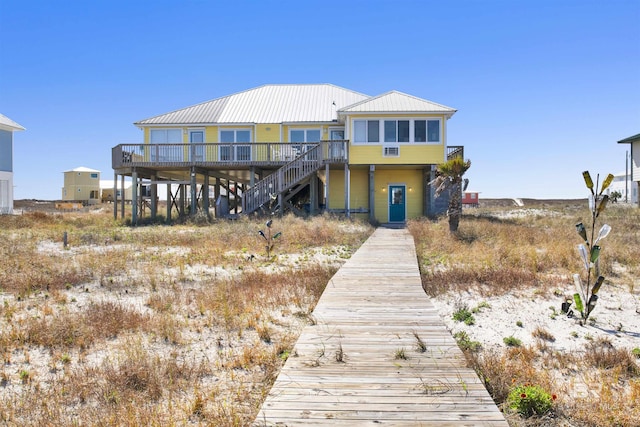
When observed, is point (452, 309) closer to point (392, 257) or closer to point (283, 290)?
point (283, 290)

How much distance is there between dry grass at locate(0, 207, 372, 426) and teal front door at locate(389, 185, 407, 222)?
14.2m

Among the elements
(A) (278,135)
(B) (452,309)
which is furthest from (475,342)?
(A) (278,135)

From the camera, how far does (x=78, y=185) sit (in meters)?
62.8

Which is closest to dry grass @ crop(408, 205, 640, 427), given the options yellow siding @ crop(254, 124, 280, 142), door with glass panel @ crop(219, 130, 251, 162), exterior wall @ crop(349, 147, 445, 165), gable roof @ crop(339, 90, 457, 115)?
exterior wall @ crop(349, 147, 445, 165)

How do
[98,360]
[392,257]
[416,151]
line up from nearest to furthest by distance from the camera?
1. [98,360]
2. [392,257]
3. [416,151]

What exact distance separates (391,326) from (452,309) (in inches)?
99.5

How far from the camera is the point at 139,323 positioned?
7.29m

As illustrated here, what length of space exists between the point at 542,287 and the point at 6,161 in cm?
3801

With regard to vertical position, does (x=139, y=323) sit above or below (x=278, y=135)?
below

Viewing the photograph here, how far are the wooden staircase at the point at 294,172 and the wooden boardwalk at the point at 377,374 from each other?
1769 cm

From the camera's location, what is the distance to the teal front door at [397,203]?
28391 mm

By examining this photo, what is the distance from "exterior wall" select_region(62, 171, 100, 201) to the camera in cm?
6262

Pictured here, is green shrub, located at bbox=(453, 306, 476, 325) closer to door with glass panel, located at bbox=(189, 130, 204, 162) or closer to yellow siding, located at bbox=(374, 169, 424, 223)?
yellow siding, located at bbox=(374, 169, 424, 223)

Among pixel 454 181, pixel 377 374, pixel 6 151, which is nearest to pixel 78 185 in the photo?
pixel 6 151
